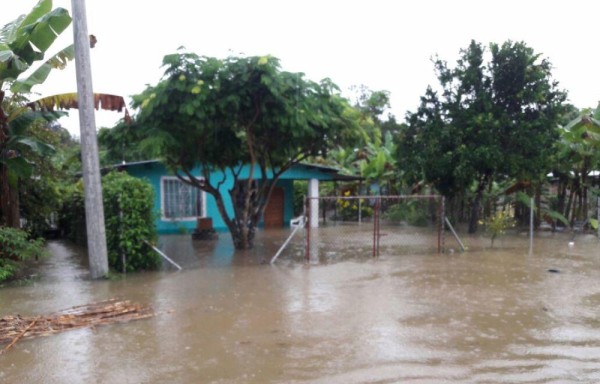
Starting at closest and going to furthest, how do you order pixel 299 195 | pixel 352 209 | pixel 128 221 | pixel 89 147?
pixel 89 147, pixel 128 221, pixel 352 209, pixel 299 195

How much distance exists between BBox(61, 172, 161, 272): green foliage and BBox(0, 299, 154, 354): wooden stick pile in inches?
124

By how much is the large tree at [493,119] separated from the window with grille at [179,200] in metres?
9.10

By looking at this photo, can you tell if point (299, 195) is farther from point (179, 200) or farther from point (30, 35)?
point (30, 35)

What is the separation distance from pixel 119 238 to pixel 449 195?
13.6 m

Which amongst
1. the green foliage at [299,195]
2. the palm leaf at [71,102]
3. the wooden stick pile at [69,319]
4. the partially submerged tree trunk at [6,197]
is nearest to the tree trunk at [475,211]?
the green foliage at [299,195]

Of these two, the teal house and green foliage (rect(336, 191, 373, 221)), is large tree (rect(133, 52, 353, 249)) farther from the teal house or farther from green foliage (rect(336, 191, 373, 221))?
green foliage (rect(336, 191, 373, 221))

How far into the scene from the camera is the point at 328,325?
24.0ft

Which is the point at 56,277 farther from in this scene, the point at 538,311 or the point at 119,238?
the point at 538,311

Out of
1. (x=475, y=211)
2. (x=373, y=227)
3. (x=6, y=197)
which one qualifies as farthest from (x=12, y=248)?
(x=475, y=211)

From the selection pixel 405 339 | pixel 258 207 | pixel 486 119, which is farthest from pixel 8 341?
pixel 486 119

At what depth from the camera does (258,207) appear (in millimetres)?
16109

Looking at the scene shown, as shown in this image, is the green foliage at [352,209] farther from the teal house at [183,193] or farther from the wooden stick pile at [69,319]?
the wooden stick pile at [69,319]

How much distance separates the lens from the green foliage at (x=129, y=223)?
1154 centimetres

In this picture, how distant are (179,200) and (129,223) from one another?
1045 cm
